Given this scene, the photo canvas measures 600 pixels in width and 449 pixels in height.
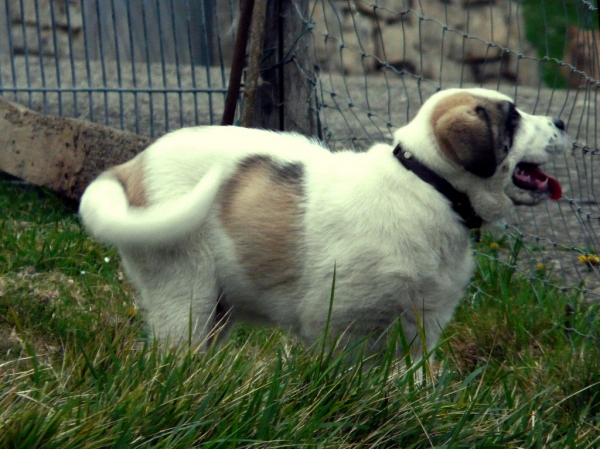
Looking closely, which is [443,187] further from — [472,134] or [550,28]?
[550,28]

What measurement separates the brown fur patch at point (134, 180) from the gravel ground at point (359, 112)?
1.25m

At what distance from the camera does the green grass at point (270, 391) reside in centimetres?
200

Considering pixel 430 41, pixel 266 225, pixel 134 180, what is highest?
pixel 134 180

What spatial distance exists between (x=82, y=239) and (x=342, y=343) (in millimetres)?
1718

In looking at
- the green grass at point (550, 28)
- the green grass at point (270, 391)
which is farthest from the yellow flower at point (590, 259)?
the green grass at point (550, 28)

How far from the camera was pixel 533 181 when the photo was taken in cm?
275

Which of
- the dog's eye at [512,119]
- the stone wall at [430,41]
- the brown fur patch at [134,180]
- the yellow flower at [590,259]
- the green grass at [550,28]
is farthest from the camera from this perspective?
the green grass at [550,28]

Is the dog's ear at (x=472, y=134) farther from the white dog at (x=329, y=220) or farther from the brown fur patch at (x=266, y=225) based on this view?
the brown fur patch at (x=266, y=225)

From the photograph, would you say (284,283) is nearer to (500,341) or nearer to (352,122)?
(500,341)

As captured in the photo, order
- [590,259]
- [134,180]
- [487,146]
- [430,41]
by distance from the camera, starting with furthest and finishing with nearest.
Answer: [430,41] → [590,259] → [134,180] → [487,146]

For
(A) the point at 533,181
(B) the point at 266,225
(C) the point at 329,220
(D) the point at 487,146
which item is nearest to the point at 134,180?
(B) the point at 266,225

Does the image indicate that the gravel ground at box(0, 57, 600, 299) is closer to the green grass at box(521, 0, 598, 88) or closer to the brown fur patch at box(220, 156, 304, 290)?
the green grass at box(521, 0, 598, 88)

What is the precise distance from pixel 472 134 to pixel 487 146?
6 cm

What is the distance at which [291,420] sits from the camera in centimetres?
209
